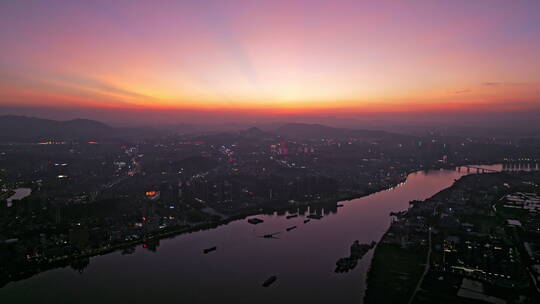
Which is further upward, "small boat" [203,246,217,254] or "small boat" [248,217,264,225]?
"small boat" [203,246,217,254]

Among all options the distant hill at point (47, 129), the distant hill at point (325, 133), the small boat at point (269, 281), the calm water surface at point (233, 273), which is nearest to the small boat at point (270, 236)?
the calm water surface at point (233, 273)

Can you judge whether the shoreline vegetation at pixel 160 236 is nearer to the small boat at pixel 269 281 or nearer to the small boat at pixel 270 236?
the small boat at pixel 270 236

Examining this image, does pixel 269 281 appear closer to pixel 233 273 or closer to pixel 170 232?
pixel 233 273

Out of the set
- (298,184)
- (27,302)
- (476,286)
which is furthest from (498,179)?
(27,302)

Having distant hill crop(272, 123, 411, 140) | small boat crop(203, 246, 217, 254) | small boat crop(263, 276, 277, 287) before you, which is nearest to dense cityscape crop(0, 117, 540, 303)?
small boat crop(203, 246, 217, 254)

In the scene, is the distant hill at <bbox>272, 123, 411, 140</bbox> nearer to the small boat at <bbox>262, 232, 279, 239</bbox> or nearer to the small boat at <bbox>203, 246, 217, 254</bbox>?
the small boat at <bbox>262, 232, 279, 239</bbox>

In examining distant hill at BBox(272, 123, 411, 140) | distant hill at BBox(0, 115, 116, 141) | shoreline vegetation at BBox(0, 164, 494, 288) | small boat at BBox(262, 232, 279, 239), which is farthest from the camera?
distant hill at BBox(272, 123, 411, 140)
